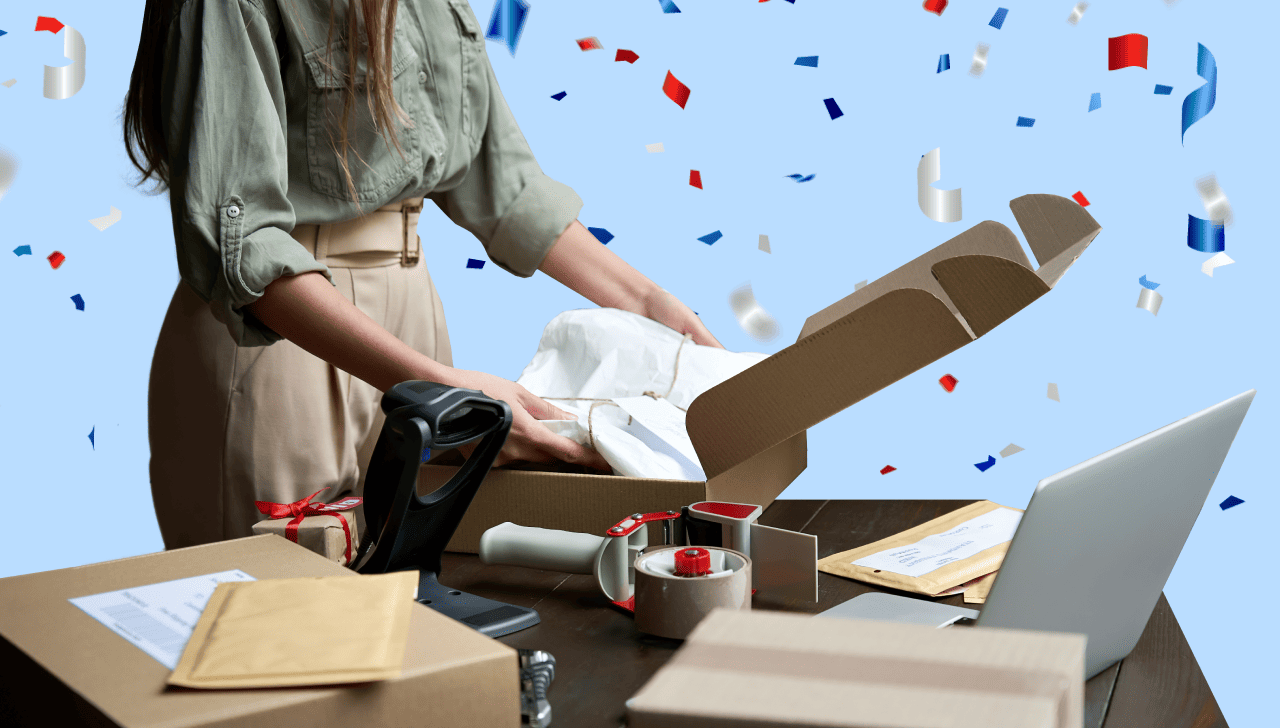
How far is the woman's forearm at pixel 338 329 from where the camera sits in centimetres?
149

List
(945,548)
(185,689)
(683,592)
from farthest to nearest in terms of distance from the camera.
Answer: (945,548), (683,592), (185,689)

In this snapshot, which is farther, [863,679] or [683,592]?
[683,592]

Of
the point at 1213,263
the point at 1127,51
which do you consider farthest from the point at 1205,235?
the point at 1127,51

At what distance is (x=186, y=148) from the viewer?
4.92ft

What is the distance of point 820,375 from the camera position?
45.2 inches

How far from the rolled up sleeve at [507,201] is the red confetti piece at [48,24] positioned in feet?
2.48

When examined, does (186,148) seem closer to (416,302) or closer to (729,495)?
(416,302)

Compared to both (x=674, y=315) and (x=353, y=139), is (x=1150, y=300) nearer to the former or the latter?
(x=674, y=315)

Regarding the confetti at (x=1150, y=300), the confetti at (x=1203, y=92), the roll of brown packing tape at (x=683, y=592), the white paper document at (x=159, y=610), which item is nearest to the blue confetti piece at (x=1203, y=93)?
the confetti at (x=1203, y=92)

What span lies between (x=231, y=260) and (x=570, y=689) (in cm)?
87

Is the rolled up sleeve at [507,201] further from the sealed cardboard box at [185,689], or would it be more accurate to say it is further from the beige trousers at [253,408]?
the sealed cardboard box at [185,689]

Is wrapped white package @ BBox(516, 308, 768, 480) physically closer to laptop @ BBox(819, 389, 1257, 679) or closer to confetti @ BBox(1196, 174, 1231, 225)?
laptop @ BBox(819, 389, 1257, 679)

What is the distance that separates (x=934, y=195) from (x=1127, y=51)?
15.7 inches

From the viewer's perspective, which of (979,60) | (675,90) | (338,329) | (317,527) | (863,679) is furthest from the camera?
(675,90)
